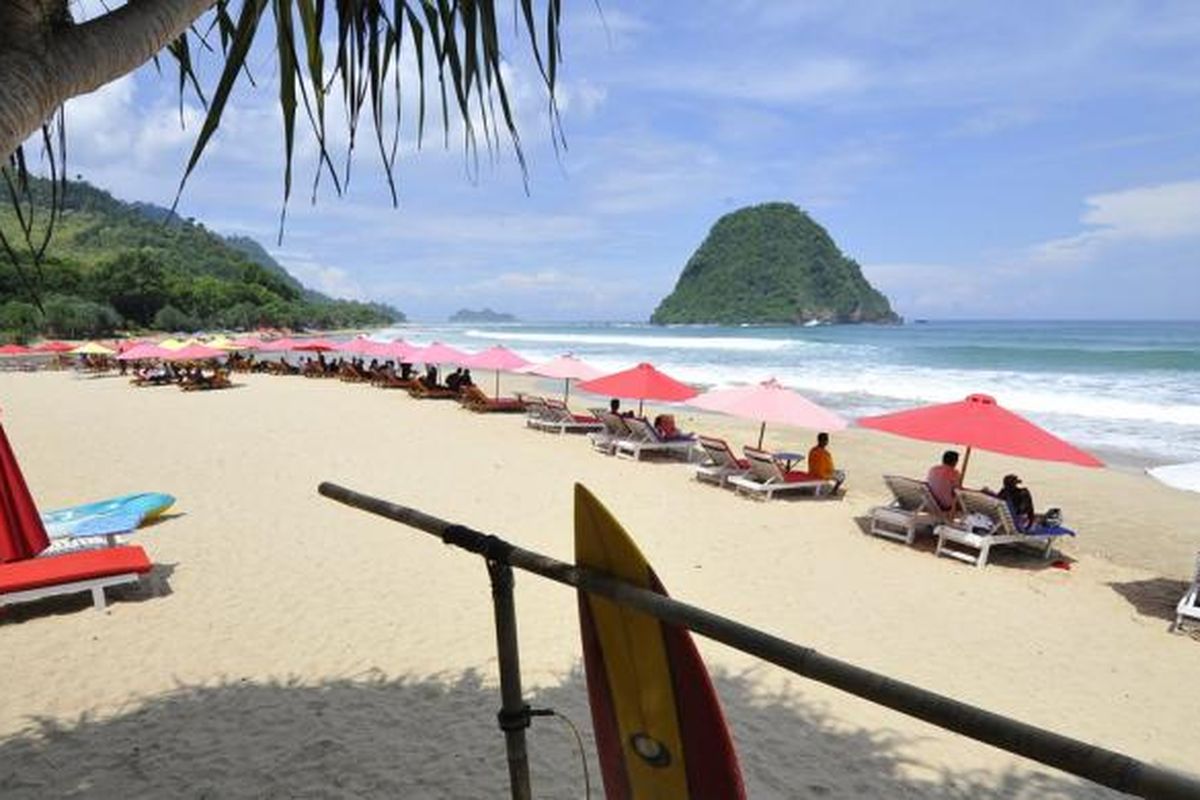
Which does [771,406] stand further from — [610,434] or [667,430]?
[610,434]

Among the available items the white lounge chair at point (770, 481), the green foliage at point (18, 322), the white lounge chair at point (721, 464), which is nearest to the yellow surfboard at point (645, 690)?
the white lounge chair at point (770, 481)

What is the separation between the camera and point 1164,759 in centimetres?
398

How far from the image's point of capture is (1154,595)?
6539mm

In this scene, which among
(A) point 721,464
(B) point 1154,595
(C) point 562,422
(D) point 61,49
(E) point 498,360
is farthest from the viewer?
(E) point 498,360

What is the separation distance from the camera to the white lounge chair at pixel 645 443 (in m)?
12.3

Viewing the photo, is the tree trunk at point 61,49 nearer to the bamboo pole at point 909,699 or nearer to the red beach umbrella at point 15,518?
the bamboo pole at point 909,699

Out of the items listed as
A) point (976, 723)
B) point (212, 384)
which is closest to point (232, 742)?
point (976, 723)

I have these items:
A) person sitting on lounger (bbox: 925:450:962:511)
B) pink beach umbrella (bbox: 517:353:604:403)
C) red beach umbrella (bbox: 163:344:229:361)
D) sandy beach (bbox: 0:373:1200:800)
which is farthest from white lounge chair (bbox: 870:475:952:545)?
red beach umbrella (bbox: 163:344:229:361)

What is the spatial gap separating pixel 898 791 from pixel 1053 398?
25025 mm

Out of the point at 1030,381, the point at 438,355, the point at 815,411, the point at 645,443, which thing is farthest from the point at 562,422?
the point at 1030,381

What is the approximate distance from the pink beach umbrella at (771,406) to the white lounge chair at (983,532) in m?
2.39

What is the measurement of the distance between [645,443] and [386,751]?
8.76 meters

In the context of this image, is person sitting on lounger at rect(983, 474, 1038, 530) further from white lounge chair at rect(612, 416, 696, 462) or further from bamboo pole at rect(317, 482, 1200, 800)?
bamboo pole at rect(317, 482, 1200, 800)

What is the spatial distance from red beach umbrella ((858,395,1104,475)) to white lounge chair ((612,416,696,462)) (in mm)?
4577
